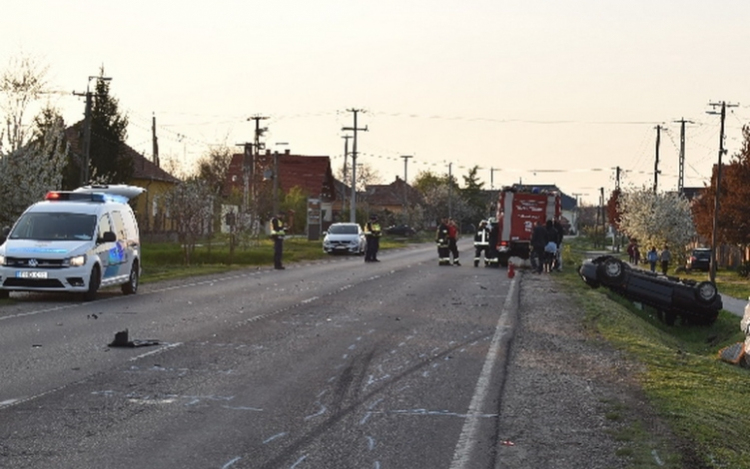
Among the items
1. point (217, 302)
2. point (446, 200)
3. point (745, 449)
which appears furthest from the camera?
point (446, 200)

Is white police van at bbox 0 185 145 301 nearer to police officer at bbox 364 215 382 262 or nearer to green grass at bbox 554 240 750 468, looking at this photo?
green grass at bbox 554 240 750 468

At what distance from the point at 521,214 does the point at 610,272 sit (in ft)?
37.5

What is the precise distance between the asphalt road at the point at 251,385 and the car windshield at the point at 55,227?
149 cm

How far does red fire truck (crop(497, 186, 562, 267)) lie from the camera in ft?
141

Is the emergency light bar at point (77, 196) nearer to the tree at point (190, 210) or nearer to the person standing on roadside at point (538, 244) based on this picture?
the person standing on roadside at point (538, 244)

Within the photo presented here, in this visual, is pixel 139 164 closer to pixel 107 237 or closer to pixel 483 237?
pixel 483 237

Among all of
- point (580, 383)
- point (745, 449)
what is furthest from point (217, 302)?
point (745, 449)

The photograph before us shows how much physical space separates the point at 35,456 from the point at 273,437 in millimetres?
A: 1741

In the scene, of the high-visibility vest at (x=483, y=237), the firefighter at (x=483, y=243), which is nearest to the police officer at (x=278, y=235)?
the firefighter at (x=483, y=243)

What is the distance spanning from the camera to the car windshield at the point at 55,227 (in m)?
23.1

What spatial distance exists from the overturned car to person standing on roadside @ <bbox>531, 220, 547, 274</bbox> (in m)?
5.28

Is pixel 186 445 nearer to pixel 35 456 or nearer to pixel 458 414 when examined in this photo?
pixel 35 456

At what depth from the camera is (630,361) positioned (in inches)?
574

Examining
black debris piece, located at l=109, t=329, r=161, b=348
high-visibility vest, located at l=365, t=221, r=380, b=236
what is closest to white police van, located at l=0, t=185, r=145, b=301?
black debris piece, located at l=109, t=329, r=161, b=348
